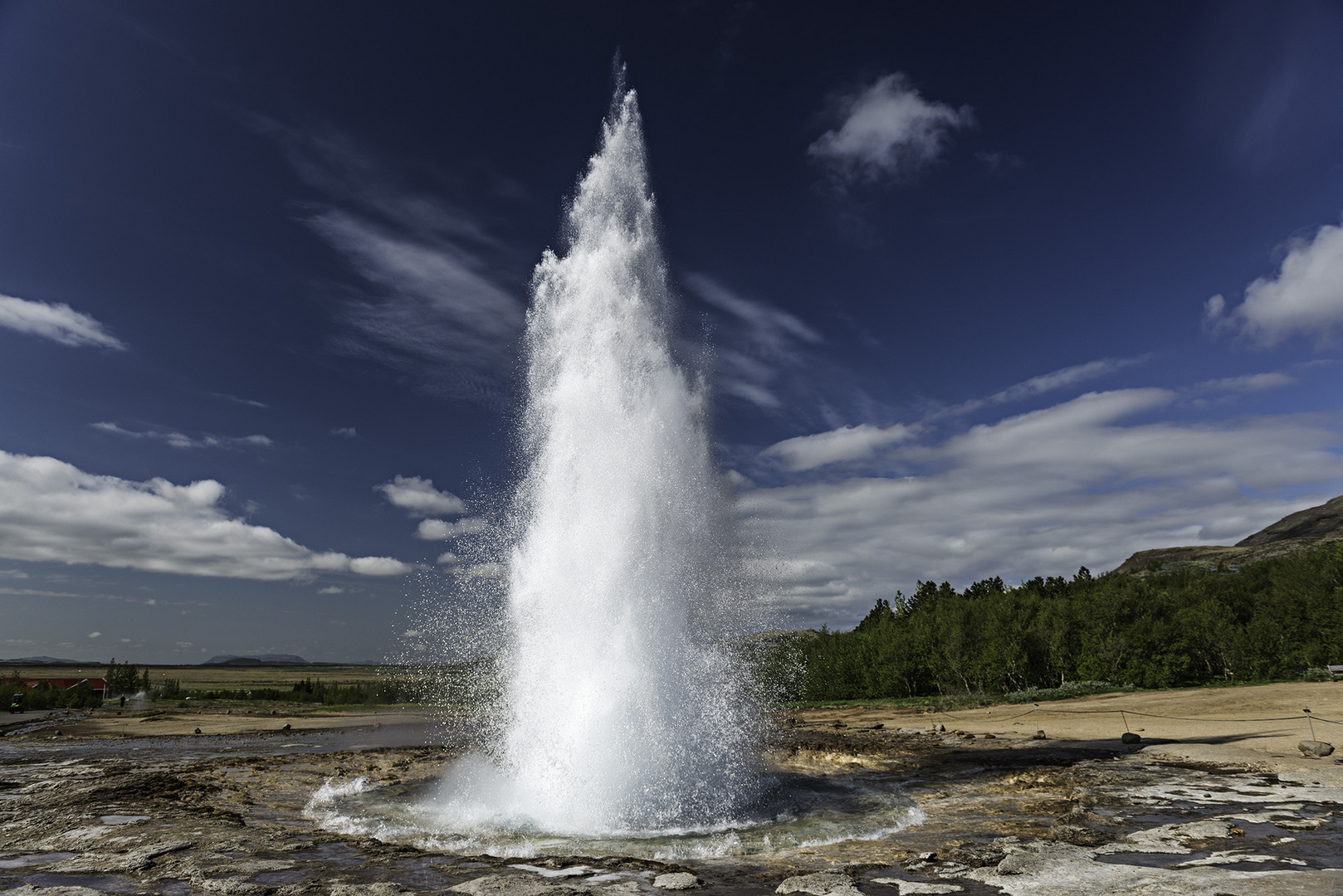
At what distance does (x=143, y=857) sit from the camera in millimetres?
11078

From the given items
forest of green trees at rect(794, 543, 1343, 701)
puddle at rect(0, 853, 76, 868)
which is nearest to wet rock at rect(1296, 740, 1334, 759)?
puddle at rect(0, 853, 76, 868)

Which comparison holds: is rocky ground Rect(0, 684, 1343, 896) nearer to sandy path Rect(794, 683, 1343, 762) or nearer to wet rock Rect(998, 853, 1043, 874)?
wet rock Rect(998, 853, 1043, 874)

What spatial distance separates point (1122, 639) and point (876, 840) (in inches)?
1929

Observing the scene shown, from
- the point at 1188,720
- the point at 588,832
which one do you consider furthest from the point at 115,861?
the point at 1188,720

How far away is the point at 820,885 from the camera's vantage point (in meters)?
9.61

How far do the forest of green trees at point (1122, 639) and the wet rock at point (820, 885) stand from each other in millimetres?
50929

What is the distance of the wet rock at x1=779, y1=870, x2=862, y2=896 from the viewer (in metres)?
9.29

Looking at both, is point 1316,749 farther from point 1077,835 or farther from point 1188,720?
point 1077,835

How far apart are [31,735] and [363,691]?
53.7 metres

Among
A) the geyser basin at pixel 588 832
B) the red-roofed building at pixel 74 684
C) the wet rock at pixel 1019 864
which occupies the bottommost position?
the red-roofed building at pixel 74 684

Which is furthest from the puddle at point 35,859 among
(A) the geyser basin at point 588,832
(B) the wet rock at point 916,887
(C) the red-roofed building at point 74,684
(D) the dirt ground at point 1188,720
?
(C) the red-roofed building at point 74,684

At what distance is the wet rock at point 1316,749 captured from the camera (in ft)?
61.9

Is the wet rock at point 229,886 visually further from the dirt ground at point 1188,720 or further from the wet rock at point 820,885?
the dirt ground at point 1188,720

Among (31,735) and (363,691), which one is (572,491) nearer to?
(31,735)
